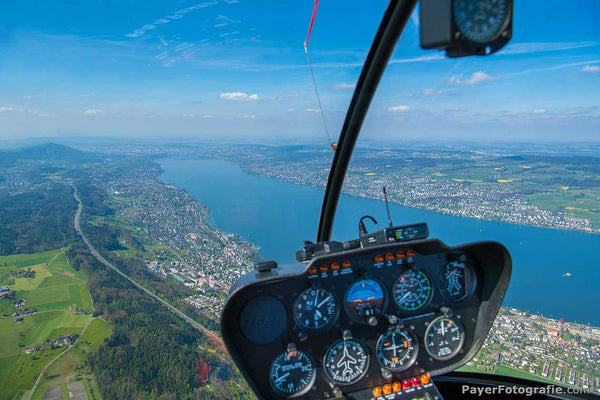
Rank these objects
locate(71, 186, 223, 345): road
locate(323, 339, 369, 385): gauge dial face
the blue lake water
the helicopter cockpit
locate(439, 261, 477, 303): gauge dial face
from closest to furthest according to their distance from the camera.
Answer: the helicopter cockpit → locate(323, 339, 369, 385): gauge dial face → locate(439, 261, 477, 303): gauge dial face → the blue lake water → locate(71, 186, 223, 345): road

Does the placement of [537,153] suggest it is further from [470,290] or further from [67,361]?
[67,361]

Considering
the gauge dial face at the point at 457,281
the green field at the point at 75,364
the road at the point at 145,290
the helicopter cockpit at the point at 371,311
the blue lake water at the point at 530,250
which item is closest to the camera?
the helicopter cockpit at the point at 371,311

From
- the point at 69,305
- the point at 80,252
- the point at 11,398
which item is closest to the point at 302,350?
the point at 11,398

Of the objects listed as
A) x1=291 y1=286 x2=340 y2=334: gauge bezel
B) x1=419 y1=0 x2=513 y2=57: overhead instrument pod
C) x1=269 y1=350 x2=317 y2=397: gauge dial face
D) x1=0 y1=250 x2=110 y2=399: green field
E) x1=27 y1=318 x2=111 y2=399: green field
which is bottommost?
x1=27 y1=318 x2=111 y2=399: green field

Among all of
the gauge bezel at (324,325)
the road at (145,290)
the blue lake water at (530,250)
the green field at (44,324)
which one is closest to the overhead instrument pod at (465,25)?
the blue lake water at (530,250)

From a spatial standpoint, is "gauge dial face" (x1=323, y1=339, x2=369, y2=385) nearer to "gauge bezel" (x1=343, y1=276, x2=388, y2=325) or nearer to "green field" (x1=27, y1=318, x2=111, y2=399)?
"gauge bezel" (x1=343, y1=276, x2=388, y2=325)

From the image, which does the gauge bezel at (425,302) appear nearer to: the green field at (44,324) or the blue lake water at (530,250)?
the blue lake water at (530,250)

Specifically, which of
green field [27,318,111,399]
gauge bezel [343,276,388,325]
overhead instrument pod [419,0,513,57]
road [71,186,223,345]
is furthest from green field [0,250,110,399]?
overhead instrument pod [419,0,513,57]

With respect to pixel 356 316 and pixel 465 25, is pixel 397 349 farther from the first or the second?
pixel 465 25

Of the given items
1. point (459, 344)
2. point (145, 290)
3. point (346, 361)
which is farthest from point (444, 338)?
point (145, 290)
